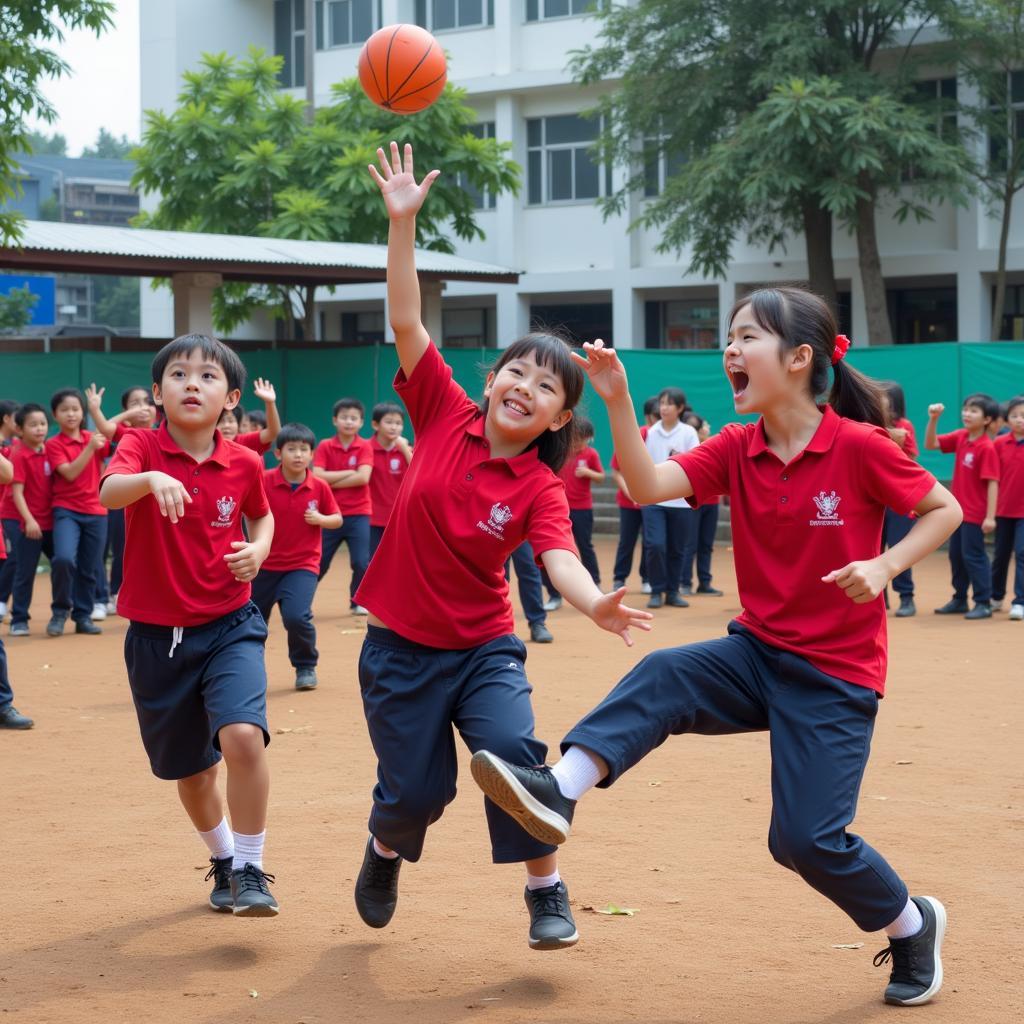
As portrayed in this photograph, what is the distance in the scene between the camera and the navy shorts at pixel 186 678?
475 cm

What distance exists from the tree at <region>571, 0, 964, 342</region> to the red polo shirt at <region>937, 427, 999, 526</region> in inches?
395

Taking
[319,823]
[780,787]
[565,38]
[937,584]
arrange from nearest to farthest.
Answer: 1. [780,787]
2. [319,823]
3. [937,584]
4. [565,38]

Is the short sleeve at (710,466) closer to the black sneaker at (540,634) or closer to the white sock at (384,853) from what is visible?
the white sock at (384,853)

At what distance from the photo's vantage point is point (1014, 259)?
2506 cm

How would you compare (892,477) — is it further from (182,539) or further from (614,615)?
(182,539)

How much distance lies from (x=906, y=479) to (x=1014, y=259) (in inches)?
891

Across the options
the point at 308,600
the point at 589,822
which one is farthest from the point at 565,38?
the point at 589,822

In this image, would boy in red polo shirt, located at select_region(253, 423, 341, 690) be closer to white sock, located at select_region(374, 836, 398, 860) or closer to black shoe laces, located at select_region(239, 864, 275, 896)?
black shoe laces, located at select_region(239, 864, 275, 896)

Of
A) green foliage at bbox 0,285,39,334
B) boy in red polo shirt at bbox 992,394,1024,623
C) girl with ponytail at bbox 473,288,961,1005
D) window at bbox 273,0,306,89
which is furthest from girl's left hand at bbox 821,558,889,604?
green foliage at bbox 0,285,39,334

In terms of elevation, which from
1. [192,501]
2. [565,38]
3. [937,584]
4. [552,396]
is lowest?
[937,584]

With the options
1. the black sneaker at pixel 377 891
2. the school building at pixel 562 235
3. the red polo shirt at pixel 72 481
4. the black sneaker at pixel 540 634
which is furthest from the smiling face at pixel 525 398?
the school building at pixel 562 235

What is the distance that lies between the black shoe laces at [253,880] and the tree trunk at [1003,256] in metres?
21.9

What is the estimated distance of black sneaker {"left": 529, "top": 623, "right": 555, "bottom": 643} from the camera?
11.7 metres

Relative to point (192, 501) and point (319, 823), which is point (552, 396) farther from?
point (319, 823)
